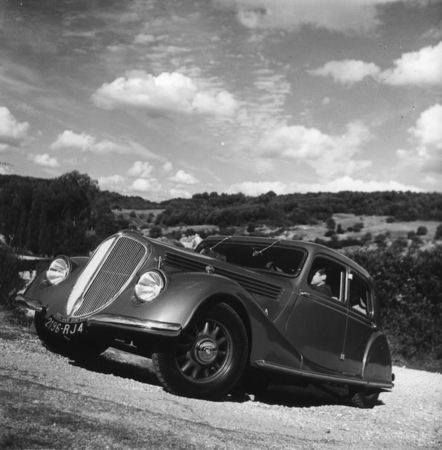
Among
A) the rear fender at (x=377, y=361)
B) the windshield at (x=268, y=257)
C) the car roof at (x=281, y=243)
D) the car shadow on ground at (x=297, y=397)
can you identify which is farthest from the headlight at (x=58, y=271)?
the rear fender at (x=377, y=361)

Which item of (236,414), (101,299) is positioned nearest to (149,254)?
(101,299)

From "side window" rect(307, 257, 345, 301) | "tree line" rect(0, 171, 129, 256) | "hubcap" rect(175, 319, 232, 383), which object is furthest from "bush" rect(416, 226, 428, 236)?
"hubcap" rect(175, 319, 232, 383)

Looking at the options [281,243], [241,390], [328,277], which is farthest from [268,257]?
[241,390]

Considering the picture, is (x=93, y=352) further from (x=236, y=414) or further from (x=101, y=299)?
(x=236, y=414)

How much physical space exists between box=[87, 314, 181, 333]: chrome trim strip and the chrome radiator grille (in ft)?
1.08

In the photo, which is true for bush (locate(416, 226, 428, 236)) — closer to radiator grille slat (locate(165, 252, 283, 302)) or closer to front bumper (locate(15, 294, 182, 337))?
radiator grille slat (locate(165, 252, 283, 302))

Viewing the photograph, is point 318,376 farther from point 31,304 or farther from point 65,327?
point 31,304

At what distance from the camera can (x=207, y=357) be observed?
4.86 metres

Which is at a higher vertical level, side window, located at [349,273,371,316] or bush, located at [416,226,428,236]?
bush, located at [416,226,428,236]

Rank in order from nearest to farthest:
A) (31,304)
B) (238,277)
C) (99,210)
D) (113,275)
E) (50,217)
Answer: (113,275) < (238,277) < (31,304) < (50,217) < (99,210)

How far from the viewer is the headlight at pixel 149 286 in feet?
15.7

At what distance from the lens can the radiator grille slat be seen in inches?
209

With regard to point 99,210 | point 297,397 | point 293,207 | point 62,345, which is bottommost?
point 297,397

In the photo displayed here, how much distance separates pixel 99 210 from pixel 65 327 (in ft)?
86.7
